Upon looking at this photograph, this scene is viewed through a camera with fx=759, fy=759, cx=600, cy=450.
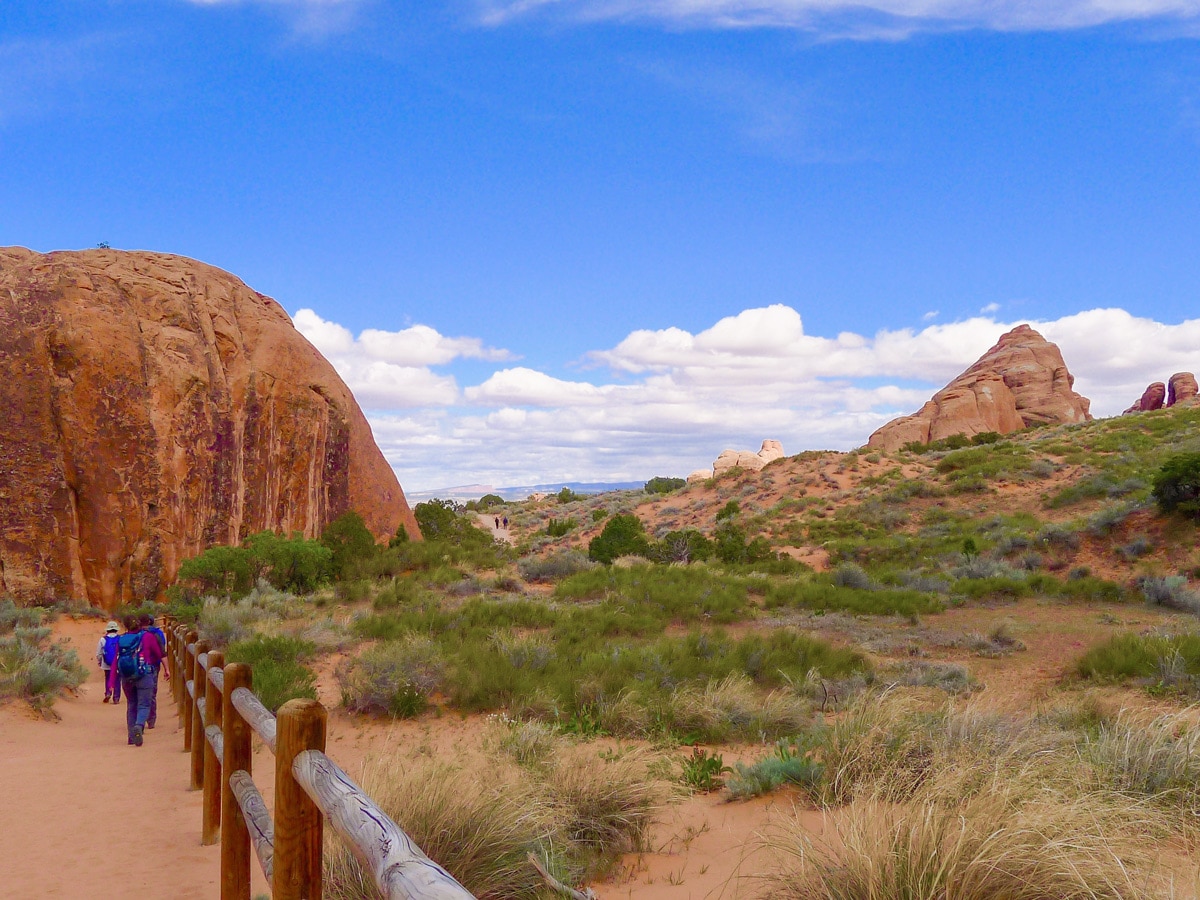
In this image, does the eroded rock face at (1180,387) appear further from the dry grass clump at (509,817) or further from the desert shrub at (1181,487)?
the dry grass clump at (509,817)

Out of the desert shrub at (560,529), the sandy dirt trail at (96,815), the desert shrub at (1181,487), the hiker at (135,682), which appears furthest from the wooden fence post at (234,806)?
the desert shrub at (560,529)

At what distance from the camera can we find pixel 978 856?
2.99 m

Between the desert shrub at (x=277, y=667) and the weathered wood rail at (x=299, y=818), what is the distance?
329 cm

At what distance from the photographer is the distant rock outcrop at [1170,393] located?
53.9m

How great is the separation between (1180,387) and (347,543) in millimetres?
60351

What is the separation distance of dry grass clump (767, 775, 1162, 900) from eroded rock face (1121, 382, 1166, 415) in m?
66.1

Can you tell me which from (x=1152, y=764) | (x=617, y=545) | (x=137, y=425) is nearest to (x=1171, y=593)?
(x=1152, y=764)

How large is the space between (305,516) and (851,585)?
14.2 metres

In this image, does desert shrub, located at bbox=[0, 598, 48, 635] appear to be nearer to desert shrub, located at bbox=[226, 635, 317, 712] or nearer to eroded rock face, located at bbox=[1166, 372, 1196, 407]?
desert shrub, located at bbox=[226, 635, 317, 712]

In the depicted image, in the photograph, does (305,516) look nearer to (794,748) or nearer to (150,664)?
(150,664)

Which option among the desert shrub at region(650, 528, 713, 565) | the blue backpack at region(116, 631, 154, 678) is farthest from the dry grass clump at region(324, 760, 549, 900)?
the desert shrub at region(650, 528, 713, 565)

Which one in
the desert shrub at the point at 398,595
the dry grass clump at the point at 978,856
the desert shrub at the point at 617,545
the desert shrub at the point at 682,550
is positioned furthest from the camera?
the desert shrub at the point at 617,545

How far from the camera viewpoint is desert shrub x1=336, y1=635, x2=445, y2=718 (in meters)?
8.27

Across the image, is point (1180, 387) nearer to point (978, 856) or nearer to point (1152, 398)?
point (1152, 398)
